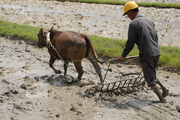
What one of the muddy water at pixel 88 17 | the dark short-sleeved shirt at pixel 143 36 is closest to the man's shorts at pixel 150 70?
the dark short-sleeved shirt at pixel 143 36

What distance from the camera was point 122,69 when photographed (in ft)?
20.5

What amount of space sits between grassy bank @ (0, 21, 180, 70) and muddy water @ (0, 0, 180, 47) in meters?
1.21

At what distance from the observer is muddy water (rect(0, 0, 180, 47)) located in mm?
9367

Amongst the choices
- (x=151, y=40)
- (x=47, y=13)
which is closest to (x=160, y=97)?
(x=151, y=40)

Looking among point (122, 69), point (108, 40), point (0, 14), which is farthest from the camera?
point (0, 14)

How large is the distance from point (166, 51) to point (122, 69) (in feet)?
6.17

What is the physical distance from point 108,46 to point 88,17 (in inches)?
205

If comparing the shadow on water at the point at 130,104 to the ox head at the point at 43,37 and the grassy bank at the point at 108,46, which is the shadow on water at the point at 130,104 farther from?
the ox head at the point at 43,37

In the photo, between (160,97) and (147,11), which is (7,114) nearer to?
(160,97)

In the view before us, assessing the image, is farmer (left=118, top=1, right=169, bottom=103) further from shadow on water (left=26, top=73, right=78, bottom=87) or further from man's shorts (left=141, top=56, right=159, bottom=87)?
shadow on water (left=26, top=73, right=78, bottom=87)

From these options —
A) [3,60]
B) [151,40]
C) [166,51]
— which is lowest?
[3,60]

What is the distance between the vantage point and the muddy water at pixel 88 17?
9.37 metres

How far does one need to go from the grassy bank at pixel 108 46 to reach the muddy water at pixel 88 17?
3.96ft

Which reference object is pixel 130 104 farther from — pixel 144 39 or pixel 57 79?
pixel 57 79
